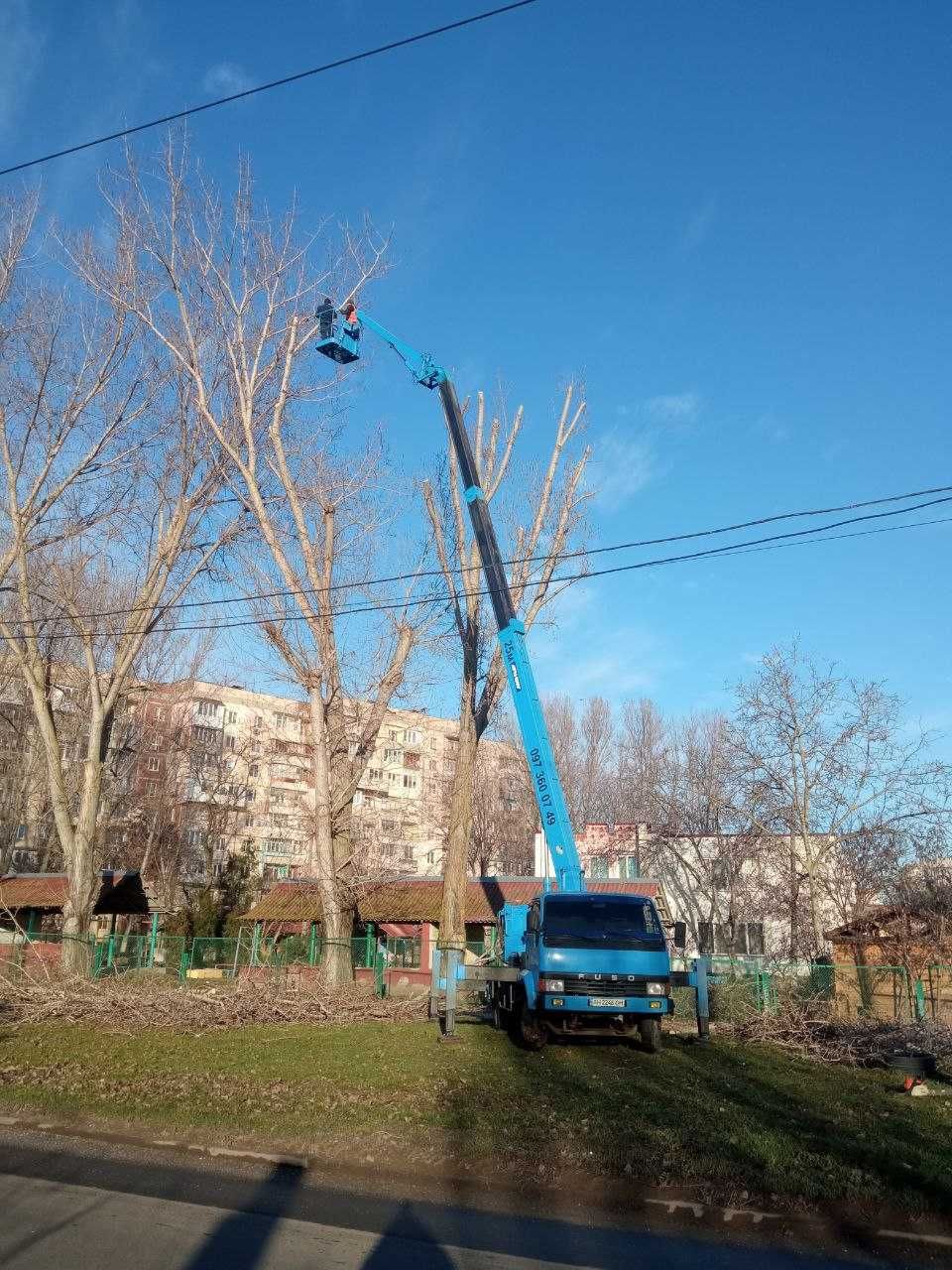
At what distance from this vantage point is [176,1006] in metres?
17.2

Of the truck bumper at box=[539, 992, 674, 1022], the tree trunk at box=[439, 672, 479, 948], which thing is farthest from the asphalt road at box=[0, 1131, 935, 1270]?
the tree trunk at box=[439, 672, 479, 948]

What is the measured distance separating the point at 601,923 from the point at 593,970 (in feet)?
2.53

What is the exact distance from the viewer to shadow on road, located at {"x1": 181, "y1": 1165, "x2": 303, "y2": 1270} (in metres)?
5.44

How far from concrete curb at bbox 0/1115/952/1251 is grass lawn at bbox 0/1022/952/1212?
0.21 m

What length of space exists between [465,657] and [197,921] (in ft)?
60.5

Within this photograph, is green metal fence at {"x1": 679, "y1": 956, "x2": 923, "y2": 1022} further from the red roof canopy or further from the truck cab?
the red roof canopy

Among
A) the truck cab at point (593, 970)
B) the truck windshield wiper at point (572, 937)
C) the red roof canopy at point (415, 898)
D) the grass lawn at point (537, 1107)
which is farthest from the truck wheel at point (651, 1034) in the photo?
the red roof canopy at point (415, 898)

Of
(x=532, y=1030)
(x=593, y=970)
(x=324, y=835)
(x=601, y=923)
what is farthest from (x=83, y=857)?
(x=593, y=970)

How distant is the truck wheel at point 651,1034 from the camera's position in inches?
535

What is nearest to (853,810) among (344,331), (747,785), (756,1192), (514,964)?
(747,785)

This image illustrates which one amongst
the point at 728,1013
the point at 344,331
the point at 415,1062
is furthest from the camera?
the point at 344,331

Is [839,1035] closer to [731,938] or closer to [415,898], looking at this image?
[415,898]

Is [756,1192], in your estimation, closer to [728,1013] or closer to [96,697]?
[728,1013]

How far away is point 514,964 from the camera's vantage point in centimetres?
1592
